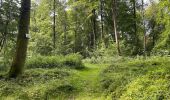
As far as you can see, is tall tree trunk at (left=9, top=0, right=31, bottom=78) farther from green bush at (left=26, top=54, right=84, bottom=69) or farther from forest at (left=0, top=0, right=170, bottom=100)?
green bush at (left=26, top=54, right=84, bottom=69)

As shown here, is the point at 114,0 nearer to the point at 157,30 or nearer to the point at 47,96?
the point at 47,96

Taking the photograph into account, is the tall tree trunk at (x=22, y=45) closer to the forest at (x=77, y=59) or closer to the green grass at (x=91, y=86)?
the forest at (x=77, y=59)

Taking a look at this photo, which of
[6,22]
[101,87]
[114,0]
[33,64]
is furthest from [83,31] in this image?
[101,87]

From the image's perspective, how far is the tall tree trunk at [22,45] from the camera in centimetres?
1298

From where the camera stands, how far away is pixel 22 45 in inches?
514

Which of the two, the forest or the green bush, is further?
the green bush

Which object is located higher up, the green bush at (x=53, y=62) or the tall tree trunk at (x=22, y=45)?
the tall tree trunk at (x=22, y=45)

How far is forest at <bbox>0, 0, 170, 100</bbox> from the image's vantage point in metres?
9.49

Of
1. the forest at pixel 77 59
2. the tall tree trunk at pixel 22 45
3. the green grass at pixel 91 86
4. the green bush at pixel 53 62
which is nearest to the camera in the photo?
the green grass at pixel 91 86

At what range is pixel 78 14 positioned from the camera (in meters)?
43.1

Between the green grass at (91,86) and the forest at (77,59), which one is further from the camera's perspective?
the forest at (77,59)

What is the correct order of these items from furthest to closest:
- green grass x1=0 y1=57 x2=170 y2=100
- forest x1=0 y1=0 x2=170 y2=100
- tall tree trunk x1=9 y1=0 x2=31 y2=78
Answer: tall tree trunk x1=9 y1=0 x2=31 y2=78, forest x1=0 y1=0 x2=170 y2=100, green grass x1=0 y1=57 x2=170 y2=100

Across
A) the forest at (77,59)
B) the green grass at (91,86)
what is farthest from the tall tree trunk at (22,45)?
the green grass at (91,86)

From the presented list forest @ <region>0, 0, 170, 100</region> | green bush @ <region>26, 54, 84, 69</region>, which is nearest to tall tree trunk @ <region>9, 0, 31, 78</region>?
forest @ <region>0, 0, 170, 100</region>
